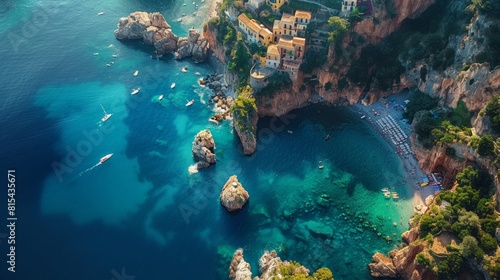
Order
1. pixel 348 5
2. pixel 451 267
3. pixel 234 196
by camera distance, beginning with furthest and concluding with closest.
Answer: pixel 348 5 → pixel 234 196 → pixel 451 267

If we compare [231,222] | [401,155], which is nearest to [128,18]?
[231,222]

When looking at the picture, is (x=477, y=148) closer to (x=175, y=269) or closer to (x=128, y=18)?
(x=175, y=269)

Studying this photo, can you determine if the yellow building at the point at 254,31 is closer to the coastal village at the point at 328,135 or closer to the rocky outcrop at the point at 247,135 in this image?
the coastal village at the point at 328,135

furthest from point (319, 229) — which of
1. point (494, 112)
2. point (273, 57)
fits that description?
point (273, 57)

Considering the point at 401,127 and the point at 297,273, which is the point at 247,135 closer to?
the point at 297,273

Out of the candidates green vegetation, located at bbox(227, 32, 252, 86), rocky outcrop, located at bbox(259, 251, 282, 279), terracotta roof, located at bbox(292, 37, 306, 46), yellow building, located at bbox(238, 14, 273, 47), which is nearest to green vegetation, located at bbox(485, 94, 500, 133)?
terracotta roof, located at bbox(292, 37, 306, 46)
